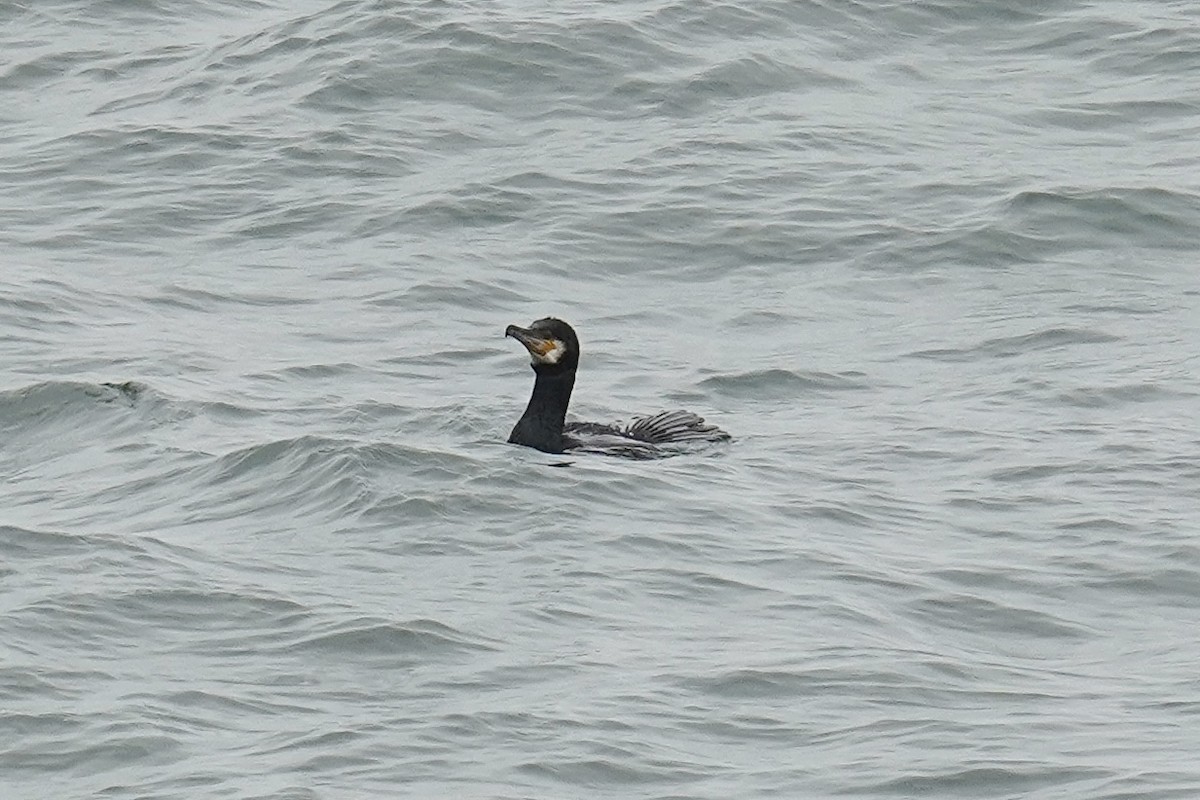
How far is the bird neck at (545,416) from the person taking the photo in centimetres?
1191

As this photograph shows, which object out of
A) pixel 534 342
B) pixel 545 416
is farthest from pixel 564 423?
pixel 534 342

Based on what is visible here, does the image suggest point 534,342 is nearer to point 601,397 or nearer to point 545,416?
point 545,416

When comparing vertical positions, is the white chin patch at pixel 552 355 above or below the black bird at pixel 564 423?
above

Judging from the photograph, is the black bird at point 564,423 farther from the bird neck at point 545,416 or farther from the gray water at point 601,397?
the gray water at point 601,397

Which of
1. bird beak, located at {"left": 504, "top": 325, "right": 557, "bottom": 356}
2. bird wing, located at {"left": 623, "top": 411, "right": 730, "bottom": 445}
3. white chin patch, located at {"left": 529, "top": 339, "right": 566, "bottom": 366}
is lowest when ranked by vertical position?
bird wing, located at {"left": 623, "top": 411, "right": 730, "bottom": 445}

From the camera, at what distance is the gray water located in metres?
8.21

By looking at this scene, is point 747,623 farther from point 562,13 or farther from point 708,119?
point 562,13

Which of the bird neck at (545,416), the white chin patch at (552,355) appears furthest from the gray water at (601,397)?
the white chin patch at (552,355)

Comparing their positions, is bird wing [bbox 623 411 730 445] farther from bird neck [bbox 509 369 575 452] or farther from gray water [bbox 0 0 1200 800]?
bird neck [bbox 509 369 575 452]

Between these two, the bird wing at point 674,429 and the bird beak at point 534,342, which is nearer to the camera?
the bird wing at point 674,429

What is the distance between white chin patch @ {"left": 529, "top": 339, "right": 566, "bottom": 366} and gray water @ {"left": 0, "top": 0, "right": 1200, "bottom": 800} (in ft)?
1.38

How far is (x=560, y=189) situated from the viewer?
16141 mm

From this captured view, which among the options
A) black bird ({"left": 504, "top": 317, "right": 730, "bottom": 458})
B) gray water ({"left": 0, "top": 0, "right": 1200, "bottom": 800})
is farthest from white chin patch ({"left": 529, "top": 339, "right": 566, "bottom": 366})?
gray water ({"left": 0, "top": 0, "right": 1200, "bottom": 800})

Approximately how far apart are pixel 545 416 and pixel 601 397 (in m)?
1.32
